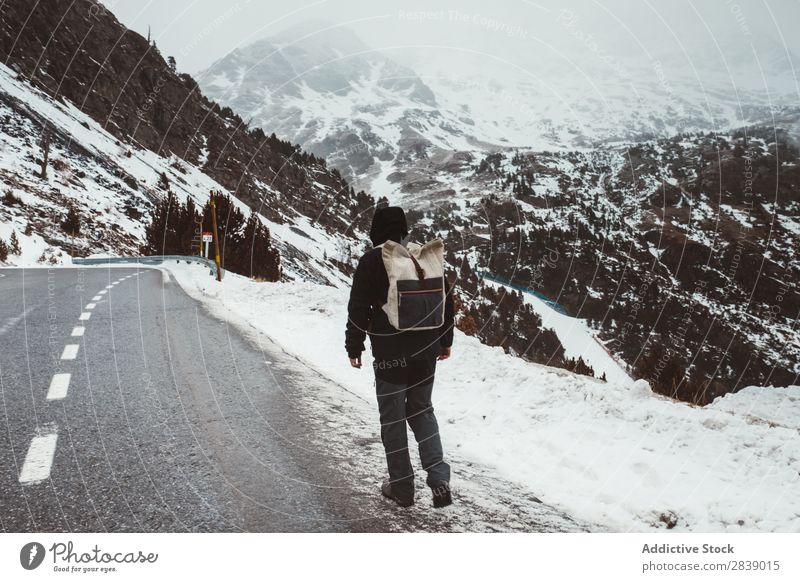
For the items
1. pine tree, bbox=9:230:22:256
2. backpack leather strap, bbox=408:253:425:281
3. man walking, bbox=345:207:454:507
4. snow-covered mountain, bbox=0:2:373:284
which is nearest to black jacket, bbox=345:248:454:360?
man walking, bbox=345:207:454:507

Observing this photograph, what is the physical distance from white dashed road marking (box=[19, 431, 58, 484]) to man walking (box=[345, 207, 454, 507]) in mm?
1951

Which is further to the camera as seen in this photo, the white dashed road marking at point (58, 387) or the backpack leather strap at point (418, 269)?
the white dashed road marking at point (58, 387)

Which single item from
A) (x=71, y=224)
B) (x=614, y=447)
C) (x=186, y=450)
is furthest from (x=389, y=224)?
(x=71, y=224)

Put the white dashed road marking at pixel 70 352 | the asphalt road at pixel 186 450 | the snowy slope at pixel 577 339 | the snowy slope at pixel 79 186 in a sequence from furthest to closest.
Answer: the snowy slope at pixel 577 339
the snowy slope at pixel 79 186
the white dashed road marking at pixel 70 352
the asphalt road at pixel 186 450

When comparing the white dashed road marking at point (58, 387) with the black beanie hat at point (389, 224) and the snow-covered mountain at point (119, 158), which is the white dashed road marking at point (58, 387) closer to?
the black beanie hat at point (389, 224)

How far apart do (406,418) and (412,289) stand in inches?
32.9

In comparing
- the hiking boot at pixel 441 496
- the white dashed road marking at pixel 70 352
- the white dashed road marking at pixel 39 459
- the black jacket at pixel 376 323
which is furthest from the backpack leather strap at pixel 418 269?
the white dashed road marking at pixel 70 352

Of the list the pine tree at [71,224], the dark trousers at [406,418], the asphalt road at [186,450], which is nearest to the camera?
the asphalt road at [186,450]

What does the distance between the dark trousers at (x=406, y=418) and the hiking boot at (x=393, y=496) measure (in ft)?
0.07

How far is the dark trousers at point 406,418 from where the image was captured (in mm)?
3029

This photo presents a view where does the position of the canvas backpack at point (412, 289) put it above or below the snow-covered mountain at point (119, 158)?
below

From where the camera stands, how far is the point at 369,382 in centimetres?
628

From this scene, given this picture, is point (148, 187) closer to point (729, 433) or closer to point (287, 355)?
point (287, 355)

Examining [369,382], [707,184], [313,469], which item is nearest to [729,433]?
[313,469]
